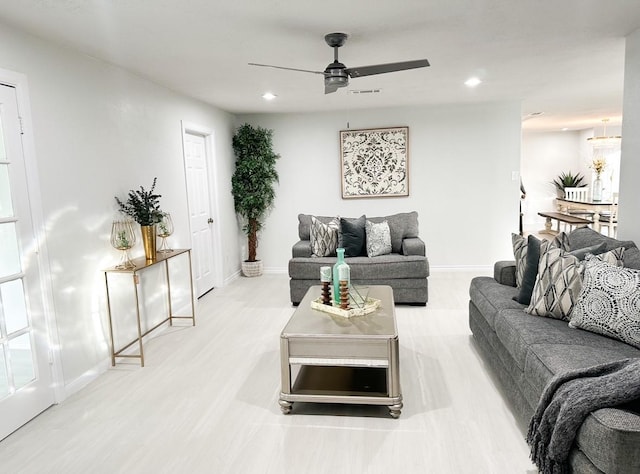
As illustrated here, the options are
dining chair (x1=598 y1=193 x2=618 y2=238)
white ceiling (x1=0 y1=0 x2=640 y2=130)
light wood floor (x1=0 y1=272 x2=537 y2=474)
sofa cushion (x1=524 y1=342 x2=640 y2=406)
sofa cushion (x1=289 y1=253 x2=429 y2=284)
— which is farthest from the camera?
dining chair (x1=598 y1=193 x2=618 y2=238)

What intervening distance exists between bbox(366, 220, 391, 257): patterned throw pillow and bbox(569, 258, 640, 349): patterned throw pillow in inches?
99.5

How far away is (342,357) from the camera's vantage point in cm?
254

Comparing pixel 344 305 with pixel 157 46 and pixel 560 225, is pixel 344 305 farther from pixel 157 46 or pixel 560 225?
pixel 560 225

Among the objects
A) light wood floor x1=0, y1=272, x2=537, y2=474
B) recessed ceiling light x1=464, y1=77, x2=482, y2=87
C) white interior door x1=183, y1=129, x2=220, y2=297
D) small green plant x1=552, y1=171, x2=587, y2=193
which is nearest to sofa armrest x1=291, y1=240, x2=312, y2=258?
white interior door x1=183, y1=129, x2=220, y2=297

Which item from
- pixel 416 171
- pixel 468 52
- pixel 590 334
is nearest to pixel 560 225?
pixel 416 171

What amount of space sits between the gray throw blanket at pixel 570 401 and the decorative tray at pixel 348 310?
4.04 ft

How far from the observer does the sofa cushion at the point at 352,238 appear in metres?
4.90

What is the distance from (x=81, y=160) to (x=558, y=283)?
10.8ft

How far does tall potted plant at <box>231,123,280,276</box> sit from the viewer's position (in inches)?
246

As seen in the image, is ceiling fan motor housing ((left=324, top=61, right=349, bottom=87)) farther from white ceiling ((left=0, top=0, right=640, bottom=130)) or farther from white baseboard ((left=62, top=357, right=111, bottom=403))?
white baseboard ((left=62, top=357, right=111, bottom=403))

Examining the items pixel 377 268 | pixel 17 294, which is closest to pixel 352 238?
pixel 377 268

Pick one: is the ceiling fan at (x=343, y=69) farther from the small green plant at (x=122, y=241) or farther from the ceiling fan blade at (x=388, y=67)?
the small green plant at (x=122, y=241)

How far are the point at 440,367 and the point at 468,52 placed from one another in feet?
7.99

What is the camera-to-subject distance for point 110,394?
297 centimetres
